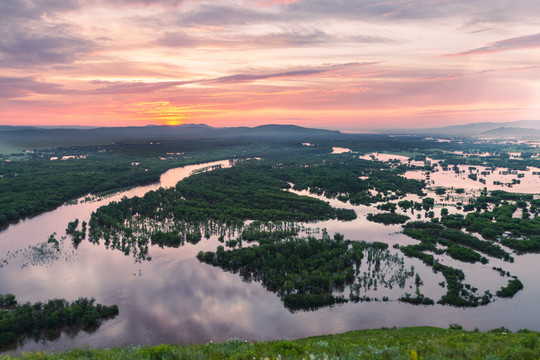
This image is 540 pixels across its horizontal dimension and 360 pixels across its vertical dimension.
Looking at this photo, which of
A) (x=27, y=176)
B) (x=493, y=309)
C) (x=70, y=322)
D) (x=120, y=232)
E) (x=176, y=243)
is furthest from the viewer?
(x=27, y=176)

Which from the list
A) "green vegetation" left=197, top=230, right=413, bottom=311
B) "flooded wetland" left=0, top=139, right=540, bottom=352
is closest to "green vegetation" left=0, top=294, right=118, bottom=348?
"flooded wetland" left=0, top=139, right=540, bottom=352

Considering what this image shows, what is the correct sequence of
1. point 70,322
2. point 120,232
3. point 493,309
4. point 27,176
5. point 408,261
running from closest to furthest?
point 70,322
point 493,309
point 408,261
point 120,232
point 27,176

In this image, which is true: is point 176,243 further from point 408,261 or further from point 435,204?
point 435,204

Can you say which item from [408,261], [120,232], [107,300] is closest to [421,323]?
[408,261]

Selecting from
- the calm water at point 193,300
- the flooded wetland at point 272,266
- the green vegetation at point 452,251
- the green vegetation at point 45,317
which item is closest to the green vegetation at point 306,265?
the flooded wetland at point 272,266

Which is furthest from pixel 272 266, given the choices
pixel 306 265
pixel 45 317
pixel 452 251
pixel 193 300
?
pixel 452 251

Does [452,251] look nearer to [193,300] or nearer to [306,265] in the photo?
[306,265]

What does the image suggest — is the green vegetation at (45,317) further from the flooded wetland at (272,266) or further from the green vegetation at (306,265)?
A: the green vegetation at (306,265)
